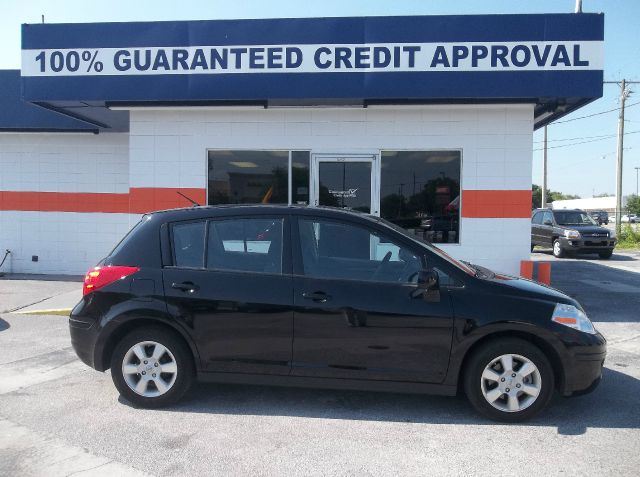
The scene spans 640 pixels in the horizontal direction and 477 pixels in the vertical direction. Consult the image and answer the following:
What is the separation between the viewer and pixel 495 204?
9289 mm

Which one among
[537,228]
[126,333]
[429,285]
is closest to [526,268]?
[429,285]

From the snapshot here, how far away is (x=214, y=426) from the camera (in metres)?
4.25

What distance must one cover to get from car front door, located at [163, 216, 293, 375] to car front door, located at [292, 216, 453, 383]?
16cm

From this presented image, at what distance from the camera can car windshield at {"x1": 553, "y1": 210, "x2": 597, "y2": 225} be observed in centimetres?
1942

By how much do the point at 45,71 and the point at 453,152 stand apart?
7223 millimetres

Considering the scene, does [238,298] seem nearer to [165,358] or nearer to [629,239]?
[165,358]

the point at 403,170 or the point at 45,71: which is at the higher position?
the point at 45,71

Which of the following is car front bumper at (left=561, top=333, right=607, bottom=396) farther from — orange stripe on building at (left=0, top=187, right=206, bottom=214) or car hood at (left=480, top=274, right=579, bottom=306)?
orange stripe on building at (left=0, top=187, right=206, bottom=214)

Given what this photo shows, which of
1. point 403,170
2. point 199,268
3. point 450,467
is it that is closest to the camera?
point 450,467

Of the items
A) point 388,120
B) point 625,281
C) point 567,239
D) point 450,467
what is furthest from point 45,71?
point 567,239

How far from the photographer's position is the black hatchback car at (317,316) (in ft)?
14.0

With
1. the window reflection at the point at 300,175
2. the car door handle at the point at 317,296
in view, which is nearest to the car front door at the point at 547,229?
the window reflection at the point at 300,175

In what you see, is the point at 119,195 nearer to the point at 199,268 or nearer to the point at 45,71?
the point at 45,71

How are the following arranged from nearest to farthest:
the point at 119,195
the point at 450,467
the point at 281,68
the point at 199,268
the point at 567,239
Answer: the point at 450,467
the point at 199,268
the point at 281,68
the point at 119,195
the point at 567,239
